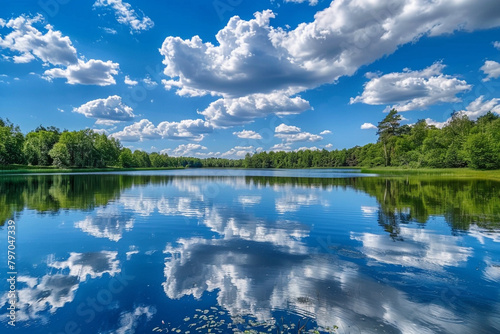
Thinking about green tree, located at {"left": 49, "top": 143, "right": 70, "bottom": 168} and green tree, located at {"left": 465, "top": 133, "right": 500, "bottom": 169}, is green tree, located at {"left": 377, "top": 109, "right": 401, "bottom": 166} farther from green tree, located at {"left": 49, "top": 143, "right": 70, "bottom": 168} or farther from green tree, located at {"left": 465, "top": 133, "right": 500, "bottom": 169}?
green tree, located at {"left": 49, "top": 143, "right": 70, "bottom": 168}

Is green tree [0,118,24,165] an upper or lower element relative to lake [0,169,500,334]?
upper

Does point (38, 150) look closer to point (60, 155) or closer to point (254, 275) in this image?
point (60, 155)

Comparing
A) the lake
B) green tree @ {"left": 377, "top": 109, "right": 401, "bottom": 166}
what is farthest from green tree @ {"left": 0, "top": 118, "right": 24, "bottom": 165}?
green tree @ {"left": 377, "top": 109, "right": 401, "bottom": 166}

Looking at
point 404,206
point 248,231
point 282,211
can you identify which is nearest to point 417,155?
point 404,206

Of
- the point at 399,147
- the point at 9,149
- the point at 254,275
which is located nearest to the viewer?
the point at 254,275

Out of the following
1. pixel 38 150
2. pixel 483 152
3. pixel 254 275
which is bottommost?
pixel 254 275

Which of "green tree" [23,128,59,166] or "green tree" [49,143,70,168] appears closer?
"green tree" [49,143,70,168]

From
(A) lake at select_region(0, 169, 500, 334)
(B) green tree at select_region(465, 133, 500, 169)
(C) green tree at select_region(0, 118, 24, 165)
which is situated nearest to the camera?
(A) lake at select_region(0, 169, 500, 334)

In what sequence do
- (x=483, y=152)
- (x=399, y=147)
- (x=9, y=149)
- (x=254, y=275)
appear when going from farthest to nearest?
(x=399, y=147) < (x=9, y=149) < (x=483, y=152) < (x=254, y=275)

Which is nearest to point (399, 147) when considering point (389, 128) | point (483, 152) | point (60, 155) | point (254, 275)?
point (389, 128)

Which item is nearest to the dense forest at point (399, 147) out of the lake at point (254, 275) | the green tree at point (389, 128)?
the green tree at point (389, 128)

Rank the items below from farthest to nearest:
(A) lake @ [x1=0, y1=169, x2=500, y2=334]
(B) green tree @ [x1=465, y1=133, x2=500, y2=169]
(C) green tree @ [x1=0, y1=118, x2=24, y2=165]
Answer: (C) green tree @ [x1=0, y1=118, x2=24, y2=165], (B) green tree @ [x1=465, y1=133, x2=500, y2=169], (A) lake @ [x1=0, y1=169, x2=500, y2=334]

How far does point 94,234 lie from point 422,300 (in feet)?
52.7

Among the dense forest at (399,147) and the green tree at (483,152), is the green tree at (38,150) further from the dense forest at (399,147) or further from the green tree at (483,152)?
the green tree at (483,152)
